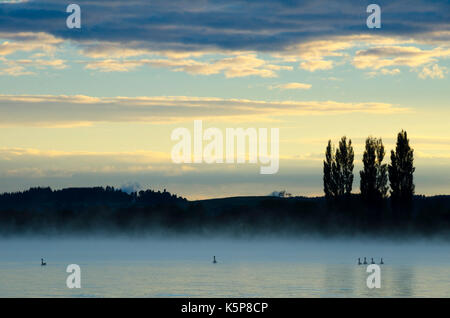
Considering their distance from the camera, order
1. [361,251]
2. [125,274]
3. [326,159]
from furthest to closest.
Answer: [361,251] < [326,159] < [125,274]

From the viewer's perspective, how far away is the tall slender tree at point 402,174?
119 m

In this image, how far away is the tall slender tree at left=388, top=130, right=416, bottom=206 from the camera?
118938 millimetres

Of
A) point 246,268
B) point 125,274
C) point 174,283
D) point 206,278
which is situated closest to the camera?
point 174,283

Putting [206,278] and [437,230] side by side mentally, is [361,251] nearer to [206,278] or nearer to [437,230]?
[437,230]

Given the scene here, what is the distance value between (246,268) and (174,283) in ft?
95.6

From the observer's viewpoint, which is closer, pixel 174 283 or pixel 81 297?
pixel 81 297

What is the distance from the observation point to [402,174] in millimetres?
119375

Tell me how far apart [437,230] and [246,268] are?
75092mm

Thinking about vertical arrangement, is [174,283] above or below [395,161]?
below

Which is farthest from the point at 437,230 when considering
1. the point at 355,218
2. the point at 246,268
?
the point at 246,268
